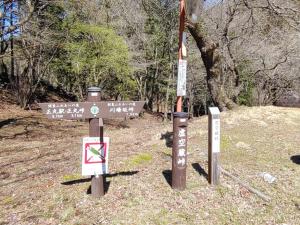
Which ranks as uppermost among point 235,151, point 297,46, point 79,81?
point 297,46

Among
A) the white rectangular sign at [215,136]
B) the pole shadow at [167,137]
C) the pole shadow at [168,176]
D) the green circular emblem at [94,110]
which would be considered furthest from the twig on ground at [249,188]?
the green circular emblem at [94,110]

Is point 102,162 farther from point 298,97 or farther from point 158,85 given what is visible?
point 158,85

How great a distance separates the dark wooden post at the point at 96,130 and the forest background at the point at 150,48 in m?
1.98

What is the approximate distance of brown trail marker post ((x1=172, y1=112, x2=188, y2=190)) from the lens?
13.4ft

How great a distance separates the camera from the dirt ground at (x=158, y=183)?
370 cm

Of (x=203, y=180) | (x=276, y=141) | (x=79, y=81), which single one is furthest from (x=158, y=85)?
(x=203, y=180)

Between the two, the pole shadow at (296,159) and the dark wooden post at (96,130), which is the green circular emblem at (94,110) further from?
the pole shadow at (296,159)

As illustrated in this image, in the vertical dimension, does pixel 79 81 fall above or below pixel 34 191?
above

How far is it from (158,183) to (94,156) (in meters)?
1.07

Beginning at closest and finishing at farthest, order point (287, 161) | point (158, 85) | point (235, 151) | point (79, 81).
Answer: point (287, 161)
point (235, 151)
point (79, 81)
point (158, 85)

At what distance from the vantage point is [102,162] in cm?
395

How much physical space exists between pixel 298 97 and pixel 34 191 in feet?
47.9

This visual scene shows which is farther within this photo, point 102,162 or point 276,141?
point 276,141

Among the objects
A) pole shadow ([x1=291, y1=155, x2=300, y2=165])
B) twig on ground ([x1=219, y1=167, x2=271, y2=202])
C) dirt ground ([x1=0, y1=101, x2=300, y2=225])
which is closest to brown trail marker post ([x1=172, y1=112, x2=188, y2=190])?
dirt ground ([x1=0, y1=101, x2=300, y2=225])
